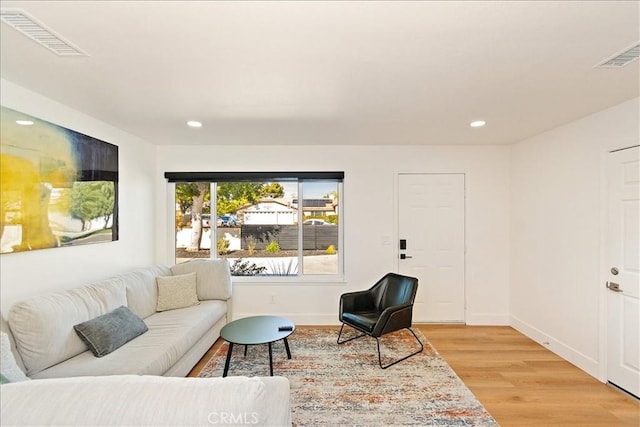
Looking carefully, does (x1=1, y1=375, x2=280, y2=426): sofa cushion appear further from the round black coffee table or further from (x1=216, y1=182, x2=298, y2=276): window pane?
(x1=216, y1=182, x2=298, y2=276): window pane

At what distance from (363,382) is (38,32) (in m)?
3.16

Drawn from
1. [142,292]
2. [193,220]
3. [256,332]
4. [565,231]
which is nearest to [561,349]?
[565,231]

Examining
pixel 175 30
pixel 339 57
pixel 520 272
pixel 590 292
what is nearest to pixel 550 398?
pixel 590 292

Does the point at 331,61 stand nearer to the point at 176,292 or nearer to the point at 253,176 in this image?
the point at 253,176

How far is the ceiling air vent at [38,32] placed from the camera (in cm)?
135

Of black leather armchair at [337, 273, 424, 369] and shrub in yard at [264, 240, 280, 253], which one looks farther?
shrub in yard at [264, 240, 280, 253]

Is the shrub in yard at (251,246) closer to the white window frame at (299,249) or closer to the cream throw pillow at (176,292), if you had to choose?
the white window frame at (299,249)

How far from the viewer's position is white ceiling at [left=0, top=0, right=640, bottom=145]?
1337 millimetres

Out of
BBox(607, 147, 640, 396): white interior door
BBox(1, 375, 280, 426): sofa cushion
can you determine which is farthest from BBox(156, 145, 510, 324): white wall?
BBox(1, 375, 280, 426): sofa cushion

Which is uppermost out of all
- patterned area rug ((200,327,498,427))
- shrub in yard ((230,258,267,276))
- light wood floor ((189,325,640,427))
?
shrub in yard ((230,258,267,276))

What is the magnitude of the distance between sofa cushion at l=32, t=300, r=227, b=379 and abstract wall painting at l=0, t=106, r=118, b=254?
902 mm

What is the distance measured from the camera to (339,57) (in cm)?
172

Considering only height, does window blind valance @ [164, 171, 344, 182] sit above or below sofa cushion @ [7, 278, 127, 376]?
above

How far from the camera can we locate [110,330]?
225cm
